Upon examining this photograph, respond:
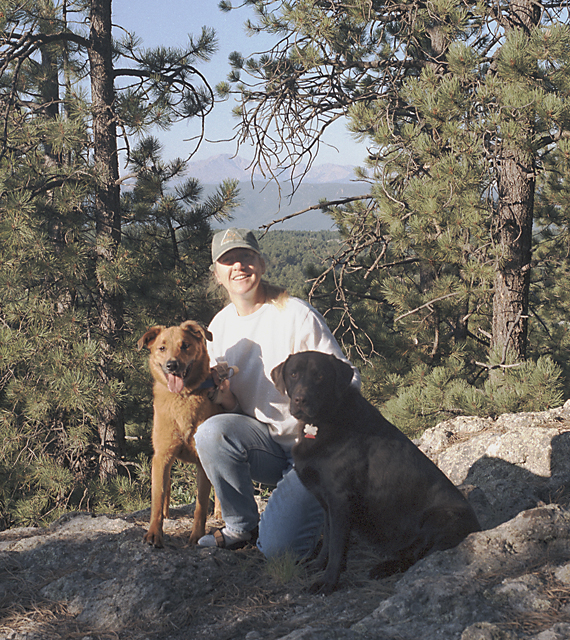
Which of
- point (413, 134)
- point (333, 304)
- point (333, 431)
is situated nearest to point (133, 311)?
point (333, 304)

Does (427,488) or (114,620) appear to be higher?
(427,488)

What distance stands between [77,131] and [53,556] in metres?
4.81

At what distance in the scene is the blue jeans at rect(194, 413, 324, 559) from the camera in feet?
9.53

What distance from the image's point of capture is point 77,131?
20.2 ft

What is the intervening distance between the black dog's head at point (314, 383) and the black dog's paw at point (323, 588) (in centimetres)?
75

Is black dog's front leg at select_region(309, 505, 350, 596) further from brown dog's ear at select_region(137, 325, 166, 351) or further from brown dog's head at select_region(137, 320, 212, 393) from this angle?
brown dog's ear at select_region(137, 325, 166, 351)

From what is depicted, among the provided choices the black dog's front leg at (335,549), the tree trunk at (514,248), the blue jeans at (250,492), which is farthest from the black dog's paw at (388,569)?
the tree trunk at (514,248)

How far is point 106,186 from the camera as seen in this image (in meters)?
7.07

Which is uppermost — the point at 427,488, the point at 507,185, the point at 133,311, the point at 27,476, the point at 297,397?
the point at 507,185

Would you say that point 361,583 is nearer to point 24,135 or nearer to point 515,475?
point 515,475

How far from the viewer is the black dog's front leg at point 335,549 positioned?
97.6 inches

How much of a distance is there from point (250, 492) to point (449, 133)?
3.60 m

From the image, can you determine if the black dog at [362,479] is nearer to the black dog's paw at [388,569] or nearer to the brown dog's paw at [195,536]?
the black dog's paw at [388,569]

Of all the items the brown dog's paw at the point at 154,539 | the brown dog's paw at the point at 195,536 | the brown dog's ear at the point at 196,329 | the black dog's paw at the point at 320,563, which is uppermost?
the brown dog's ear at the point at 196,329
